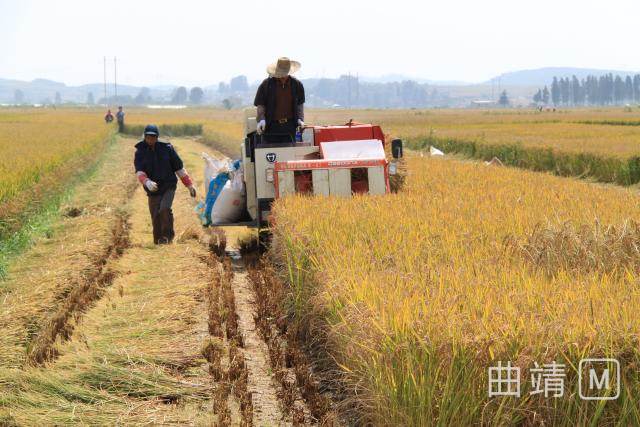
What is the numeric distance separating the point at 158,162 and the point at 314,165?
Result: 2457 mm

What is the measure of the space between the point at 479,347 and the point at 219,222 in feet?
25.5

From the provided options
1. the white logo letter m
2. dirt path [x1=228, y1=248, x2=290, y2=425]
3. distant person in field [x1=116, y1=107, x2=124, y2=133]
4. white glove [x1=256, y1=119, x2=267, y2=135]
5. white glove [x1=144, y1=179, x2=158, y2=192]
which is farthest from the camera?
distant person in field [x1=116, y1=107, x2=124, y2=133]

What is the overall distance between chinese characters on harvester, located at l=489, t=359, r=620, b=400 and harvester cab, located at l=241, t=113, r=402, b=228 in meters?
6.35

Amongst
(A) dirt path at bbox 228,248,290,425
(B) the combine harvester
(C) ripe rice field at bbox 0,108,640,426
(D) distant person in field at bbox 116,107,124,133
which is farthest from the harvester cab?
(D) distant person in field at bbox 116,107,124,133

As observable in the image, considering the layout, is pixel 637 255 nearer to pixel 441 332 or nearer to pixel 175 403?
pixel 441 332

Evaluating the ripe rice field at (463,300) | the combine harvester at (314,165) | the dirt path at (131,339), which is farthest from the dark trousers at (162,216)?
the ripe rice field at (463,300)

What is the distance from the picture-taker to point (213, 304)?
7.77 meters

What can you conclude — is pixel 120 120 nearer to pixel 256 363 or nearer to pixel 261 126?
pixel 261 126

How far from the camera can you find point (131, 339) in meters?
6.86

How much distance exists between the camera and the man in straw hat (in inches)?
419

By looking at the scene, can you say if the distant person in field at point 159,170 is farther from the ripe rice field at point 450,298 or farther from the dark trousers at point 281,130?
the dark trousers at point 281,130

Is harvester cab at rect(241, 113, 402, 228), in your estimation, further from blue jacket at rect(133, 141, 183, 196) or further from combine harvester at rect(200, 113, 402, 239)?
blue jacket at rect(133, 141, 183, 196)

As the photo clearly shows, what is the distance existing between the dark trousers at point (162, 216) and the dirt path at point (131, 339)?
0.81ft

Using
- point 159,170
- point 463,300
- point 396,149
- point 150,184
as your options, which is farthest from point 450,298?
point 159,170
